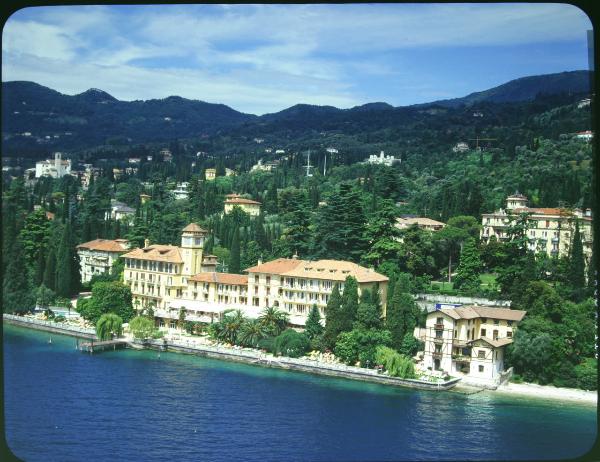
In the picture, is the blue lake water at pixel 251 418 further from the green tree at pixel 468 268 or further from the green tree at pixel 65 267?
the green tree at pixel 65 267

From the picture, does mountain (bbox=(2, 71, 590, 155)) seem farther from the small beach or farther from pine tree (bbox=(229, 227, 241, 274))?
the small beach

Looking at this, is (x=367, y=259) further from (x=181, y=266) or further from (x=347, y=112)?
(x=347, y=112)

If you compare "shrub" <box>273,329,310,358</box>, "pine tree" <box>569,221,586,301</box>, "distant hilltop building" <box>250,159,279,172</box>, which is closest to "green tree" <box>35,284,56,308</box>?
"shrub" <box>273,329,310,358</box>

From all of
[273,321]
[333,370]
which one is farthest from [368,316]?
[273,321]

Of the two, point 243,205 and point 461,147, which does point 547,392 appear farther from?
point 461,147

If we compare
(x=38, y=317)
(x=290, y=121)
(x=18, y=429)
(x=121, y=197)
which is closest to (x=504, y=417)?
(x=18, y=429)

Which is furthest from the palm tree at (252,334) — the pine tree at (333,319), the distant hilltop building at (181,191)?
the distant hilltop building at (181,191)
